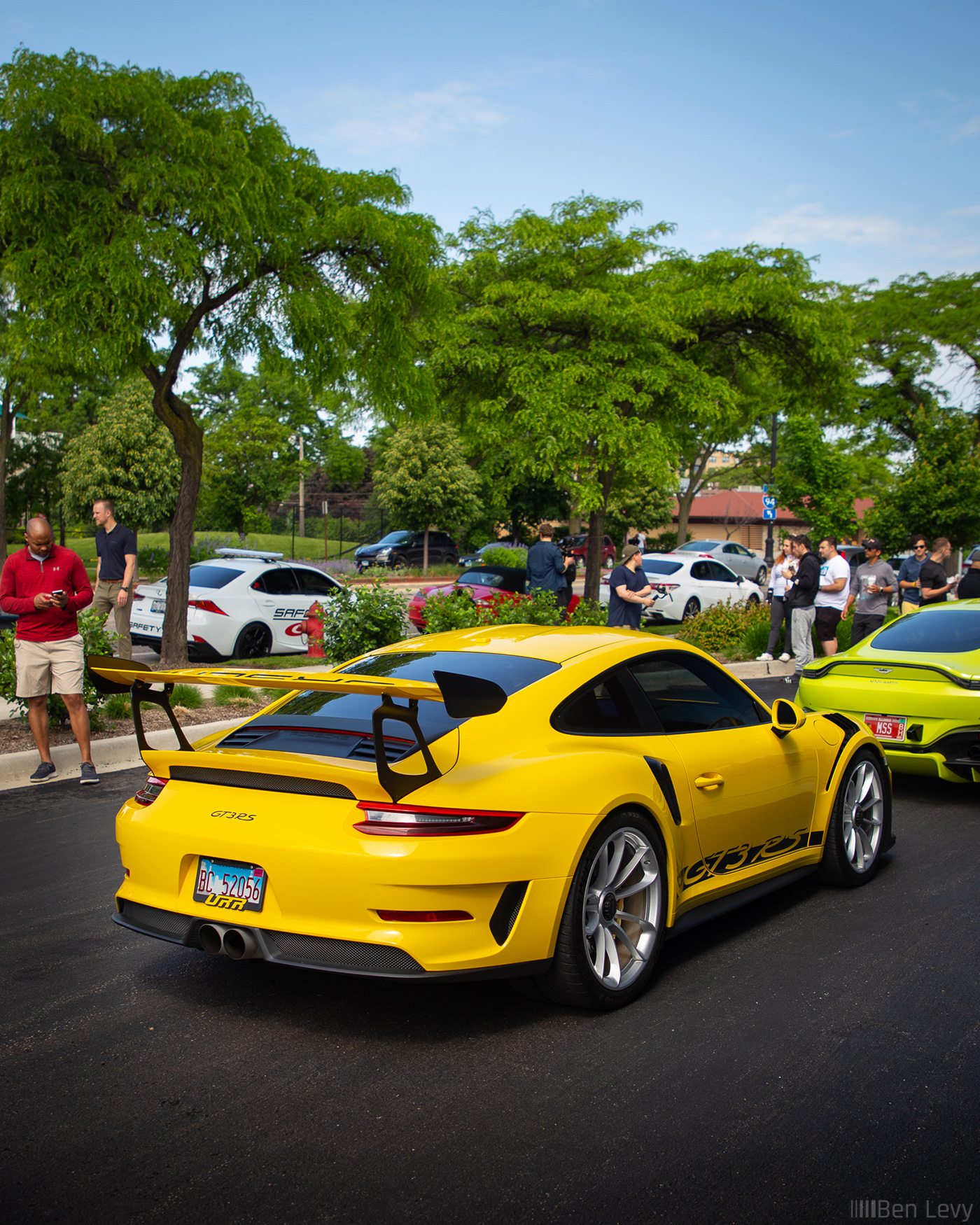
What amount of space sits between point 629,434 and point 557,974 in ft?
55.4

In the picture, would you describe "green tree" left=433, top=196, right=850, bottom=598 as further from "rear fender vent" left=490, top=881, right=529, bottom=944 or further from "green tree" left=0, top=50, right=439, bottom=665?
"rear fender vent" left=490, top=881, right=529, bottom=944

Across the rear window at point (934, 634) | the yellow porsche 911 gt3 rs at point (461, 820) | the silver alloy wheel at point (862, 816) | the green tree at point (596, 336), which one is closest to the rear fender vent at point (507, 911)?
the yellow porsche 911 gt3 rs at point (461, 820)

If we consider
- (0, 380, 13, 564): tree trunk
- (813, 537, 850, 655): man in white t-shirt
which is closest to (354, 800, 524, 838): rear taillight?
(813, 537, 850, 655): man in white t-shirt

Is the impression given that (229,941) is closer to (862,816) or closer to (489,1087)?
(489,1087)

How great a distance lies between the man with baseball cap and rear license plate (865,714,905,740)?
5887 millimetres

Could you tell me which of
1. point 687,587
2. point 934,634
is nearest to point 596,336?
point 687,587

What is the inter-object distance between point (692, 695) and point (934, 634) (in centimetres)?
429

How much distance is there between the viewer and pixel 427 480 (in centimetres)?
4469

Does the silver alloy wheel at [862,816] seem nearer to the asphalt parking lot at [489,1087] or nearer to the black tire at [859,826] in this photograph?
the black tire at [859,826]

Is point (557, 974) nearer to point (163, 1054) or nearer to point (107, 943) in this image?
point (163, 1054)

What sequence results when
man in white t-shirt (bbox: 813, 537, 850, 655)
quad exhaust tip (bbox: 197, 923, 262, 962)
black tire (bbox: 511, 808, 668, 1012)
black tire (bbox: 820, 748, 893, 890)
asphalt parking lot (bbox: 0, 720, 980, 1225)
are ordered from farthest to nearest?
man in white t-shirt (bbox: 813, 537, 850, 655) < black tire (bbox: 820, 748, 893, 890) < black tire (bbox: 511, 808, 668, 1012) < quad exhaust tip (bbox: 197, 923, 262, 962) < asphalt parking lot (bbox: 0, 720, 980, 1225)

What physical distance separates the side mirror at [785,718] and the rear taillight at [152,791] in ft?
9.34

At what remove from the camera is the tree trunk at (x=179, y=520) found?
1268cm

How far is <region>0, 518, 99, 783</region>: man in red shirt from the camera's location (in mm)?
7418
